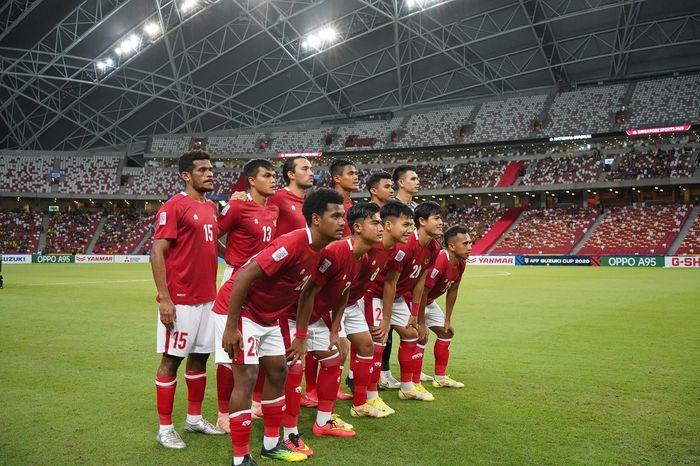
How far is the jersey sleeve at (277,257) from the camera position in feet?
15.7

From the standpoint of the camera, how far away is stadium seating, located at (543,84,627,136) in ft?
190

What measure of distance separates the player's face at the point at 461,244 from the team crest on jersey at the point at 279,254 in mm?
3510

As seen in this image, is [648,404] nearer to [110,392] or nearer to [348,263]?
[348,263]

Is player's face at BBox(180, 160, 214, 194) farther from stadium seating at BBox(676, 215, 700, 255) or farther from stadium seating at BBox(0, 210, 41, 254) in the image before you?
stadium seating at BBox(0, 210, 41, 254)

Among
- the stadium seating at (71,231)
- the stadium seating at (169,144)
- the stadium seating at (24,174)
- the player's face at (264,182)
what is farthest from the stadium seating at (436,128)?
the player's face at (264,182)

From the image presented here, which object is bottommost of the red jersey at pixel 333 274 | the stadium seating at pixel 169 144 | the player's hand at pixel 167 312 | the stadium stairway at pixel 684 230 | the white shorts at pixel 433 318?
the player's hand at pixel 167 312

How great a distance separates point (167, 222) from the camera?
5695mm

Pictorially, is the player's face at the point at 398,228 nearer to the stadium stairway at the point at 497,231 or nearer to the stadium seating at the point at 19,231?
the stadium stairway at the point at 497,231

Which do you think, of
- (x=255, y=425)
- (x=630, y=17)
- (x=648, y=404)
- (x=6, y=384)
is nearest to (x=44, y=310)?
(x=6, y=384)

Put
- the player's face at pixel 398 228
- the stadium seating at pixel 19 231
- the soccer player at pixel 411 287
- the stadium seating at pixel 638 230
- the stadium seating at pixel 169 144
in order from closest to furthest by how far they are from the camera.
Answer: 1. the player's face at pixel 398 228
2. the soccer player at pixel 411 287
3. the stadium seating at pixel 638 230
4. the stadium seating at pixel 19 231
5. the stadium seating at pixel 169 144

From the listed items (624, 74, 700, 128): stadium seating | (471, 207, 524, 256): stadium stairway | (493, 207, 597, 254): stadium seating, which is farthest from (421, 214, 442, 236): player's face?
(624, 74, 700, 128): stadium seating

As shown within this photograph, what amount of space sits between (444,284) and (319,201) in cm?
330

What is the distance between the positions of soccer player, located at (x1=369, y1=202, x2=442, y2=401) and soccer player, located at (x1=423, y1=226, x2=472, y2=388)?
1.09ft

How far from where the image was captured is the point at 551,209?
2361 inches
